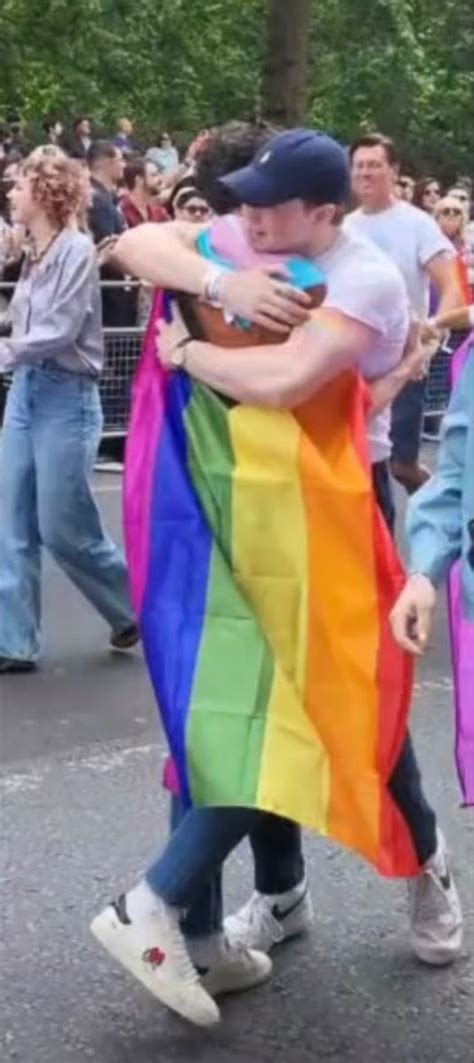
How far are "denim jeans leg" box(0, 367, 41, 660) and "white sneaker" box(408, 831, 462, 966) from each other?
285 centimetres

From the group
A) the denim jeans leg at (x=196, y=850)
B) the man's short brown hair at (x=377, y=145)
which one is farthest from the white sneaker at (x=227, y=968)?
the man's short brown hair at (x=377, y=145)

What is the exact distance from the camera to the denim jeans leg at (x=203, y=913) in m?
4.10

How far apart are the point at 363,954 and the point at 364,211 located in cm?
445

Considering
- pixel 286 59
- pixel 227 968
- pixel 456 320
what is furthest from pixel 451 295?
pixel 286 59

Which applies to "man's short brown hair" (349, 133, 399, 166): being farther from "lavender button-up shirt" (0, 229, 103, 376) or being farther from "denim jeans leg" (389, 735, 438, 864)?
"denim jeans leg" (389, 735, 438, 864)

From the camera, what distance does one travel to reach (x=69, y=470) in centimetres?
687

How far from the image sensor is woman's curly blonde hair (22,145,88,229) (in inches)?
265

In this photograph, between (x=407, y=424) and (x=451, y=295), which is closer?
→ (x=451, y=295)

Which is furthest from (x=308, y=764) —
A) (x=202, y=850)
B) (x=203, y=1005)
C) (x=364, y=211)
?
(x=364, y=211)

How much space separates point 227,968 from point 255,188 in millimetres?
1520

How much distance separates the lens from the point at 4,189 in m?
14.1

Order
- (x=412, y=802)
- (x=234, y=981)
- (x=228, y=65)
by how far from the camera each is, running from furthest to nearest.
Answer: (x=228, y=65), (x=234, y=981), (x=412, y=802)

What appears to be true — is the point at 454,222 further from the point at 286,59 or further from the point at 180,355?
the point at 180,355

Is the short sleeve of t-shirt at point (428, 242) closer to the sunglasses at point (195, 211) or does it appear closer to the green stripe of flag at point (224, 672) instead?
the sunglasses at point (195, 211)
